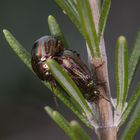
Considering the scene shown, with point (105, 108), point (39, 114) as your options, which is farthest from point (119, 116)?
point (39, 114)

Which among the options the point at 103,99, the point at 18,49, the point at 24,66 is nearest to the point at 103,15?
the point at 103,99

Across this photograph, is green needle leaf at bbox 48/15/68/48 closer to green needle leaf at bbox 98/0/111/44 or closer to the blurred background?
green needle leaf at bbox 98/0/111/44

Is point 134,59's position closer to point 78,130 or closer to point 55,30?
point 55,30

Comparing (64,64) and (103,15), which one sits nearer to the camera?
(103,15)

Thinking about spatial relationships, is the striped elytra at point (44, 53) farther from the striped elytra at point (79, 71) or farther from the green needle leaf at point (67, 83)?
the green needle leaf at point (67, 83)

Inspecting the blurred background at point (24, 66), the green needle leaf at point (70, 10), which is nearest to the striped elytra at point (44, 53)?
the green needle leaf at point (70, 10)

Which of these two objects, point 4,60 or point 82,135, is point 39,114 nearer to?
point 4,60

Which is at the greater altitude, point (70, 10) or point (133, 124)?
point (70, 10)

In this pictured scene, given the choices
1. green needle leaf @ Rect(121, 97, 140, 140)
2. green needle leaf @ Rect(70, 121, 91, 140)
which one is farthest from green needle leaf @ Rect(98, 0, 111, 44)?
green needle leaf @ Rect(70, 121, 91, 140)
